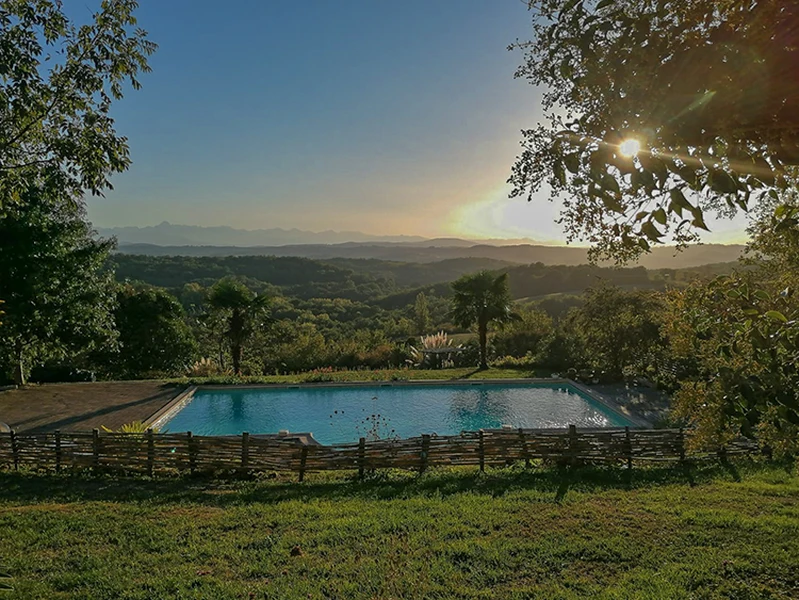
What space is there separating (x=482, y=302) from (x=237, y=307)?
9.50 m

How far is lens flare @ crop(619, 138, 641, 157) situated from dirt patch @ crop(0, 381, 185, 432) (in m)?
12.0

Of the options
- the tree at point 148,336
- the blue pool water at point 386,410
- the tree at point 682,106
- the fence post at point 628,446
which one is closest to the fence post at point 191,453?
the blue pool water at point 386,410

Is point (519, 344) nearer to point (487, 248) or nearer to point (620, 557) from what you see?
point (620, 557)

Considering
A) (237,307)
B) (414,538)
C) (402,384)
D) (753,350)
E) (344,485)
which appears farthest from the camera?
(237,307)

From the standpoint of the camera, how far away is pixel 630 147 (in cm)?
142

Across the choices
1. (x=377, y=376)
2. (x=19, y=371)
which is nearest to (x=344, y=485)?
(x=377, y=376)

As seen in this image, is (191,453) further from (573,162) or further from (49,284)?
(573,162)

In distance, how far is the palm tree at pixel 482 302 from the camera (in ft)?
63.5

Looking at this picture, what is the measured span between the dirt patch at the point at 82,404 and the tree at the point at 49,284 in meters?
1.20

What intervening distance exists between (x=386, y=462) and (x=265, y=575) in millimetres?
3635

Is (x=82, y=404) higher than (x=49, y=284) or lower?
lower

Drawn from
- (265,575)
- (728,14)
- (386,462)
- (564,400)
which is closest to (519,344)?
(564,400)

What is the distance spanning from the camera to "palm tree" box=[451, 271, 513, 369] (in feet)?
63.5

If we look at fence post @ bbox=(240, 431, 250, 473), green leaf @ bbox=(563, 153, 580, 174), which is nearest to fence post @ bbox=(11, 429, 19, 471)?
fence post @ bbox=(240, 431, 250, 473)
